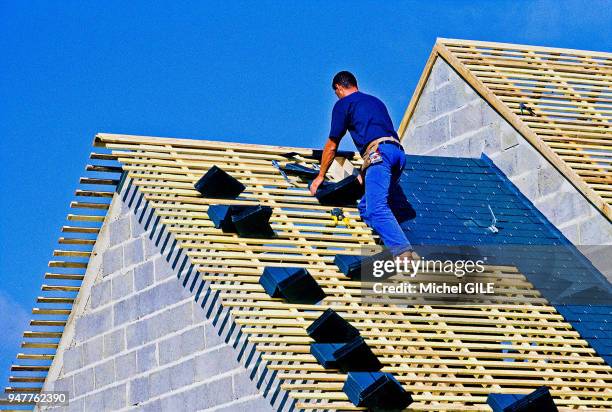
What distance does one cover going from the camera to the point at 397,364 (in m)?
9.27

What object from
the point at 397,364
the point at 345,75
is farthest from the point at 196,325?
the point at 345,75

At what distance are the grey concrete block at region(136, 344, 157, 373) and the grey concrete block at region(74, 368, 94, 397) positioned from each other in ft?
2.90

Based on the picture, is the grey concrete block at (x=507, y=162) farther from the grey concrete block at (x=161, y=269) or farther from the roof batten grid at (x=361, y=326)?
the grey concrete block at (x=161, y=269)

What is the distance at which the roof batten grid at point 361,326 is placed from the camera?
9086 mm

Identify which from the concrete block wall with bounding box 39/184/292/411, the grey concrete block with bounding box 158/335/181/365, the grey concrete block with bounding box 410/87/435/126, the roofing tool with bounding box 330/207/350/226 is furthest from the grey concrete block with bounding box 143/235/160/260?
the grey concrete block with bounding box 410/87/435/126

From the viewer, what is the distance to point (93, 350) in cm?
1189

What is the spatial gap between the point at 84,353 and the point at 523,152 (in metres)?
4.87

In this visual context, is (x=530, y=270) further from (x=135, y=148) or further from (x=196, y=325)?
(x=135, y=148)

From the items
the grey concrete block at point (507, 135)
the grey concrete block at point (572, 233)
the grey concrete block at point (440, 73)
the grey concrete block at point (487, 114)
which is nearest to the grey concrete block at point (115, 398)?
the grey concrete block at point (572, 233)

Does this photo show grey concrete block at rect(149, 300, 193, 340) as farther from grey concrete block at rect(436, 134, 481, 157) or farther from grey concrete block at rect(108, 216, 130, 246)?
grey concrete block at rect(436, 134, 481, 157)

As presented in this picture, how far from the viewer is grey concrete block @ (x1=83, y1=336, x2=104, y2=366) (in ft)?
38.7

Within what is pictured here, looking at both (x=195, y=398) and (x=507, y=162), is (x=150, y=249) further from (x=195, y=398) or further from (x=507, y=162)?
(x=507, y=162)

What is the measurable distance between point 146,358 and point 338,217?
2.07 m

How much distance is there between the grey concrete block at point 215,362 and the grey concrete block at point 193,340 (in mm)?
88
